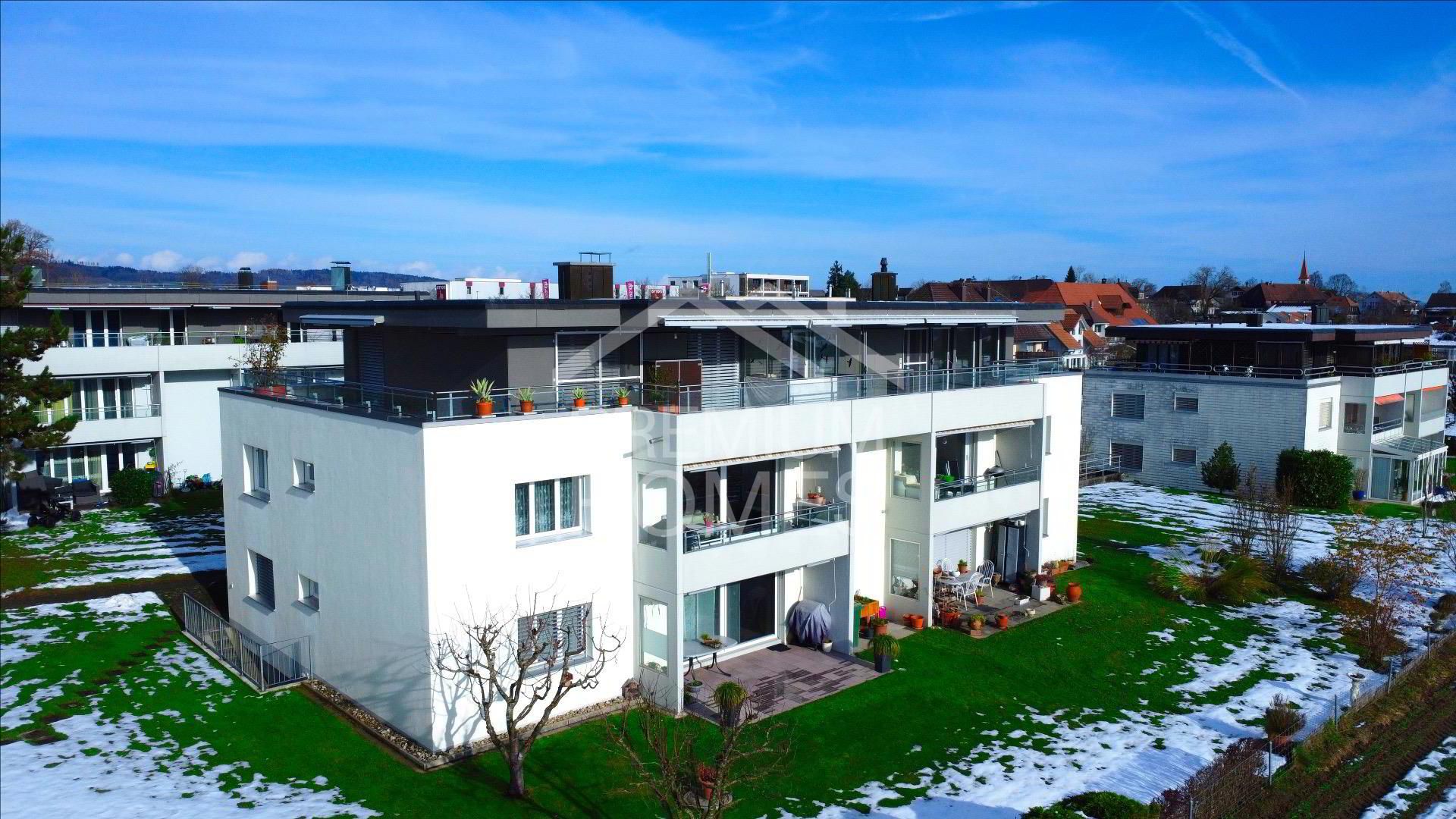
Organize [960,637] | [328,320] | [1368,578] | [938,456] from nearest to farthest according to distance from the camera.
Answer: [328,320] < [960,637] < [938,456] < [1368,578]

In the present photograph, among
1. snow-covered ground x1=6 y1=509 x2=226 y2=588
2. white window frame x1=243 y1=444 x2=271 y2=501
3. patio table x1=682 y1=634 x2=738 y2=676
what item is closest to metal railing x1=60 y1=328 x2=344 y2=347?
snow-covered ground x1=6 y1=509 x2=226 y2=588

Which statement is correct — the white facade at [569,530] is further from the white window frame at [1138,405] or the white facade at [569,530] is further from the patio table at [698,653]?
the white window frame at [1138,405]

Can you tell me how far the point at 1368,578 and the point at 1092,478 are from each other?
15.8m

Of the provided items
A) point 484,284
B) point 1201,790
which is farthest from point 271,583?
point 1201,790

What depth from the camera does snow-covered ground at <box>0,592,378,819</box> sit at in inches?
536

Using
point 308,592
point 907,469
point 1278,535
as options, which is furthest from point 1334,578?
point 308,592

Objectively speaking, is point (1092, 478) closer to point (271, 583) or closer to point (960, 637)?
point (960, 637)

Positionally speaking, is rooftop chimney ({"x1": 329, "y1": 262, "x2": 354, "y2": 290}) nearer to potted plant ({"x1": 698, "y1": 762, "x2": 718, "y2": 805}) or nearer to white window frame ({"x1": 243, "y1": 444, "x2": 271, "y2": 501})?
white window frame ({"x1": 243, "y1": 444, "x2": 271, "y2": 501})

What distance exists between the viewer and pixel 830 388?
796 inches

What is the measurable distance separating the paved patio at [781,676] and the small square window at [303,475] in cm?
824

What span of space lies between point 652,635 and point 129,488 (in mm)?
25219

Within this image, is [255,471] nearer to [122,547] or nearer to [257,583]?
[257,583]

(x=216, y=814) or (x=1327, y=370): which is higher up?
(x=1327, y=370)

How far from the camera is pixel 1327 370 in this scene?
131 feet
